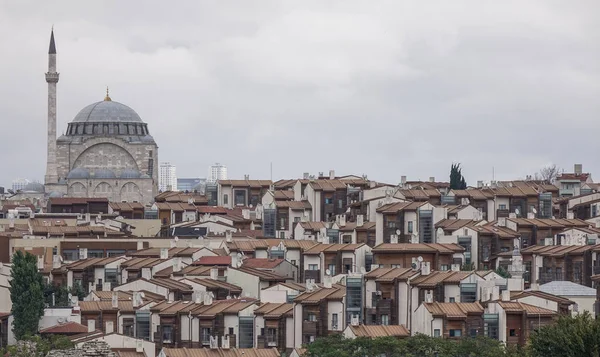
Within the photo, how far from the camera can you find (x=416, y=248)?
9744cm

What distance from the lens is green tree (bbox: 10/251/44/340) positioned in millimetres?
90125

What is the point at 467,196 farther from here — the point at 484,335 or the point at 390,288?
the point at 484,335

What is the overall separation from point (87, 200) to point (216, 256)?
45.3 m

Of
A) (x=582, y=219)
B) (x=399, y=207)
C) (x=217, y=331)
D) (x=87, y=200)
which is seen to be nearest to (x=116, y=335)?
(x=217, y=331)

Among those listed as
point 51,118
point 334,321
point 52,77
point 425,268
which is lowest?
point 334,321

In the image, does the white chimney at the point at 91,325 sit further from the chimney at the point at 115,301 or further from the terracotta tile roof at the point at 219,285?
the terracotta tile roof at the point at 219,285

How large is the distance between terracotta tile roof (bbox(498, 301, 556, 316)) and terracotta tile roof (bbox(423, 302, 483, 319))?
0.79m

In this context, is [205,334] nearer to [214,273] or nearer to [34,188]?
[214,273]

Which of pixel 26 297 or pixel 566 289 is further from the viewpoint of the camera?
pixel 26 297

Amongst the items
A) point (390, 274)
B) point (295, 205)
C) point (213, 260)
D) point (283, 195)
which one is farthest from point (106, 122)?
point (390, 274)

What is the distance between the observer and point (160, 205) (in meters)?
140

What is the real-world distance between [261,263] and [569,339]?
4798 cm

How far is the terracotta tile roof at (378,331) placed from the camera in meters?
78.2

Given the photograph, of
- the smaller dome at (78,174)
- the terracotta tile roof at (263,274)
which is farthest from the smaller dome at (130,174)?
the terracotta tile roof at (263,274)
